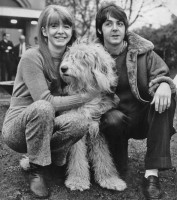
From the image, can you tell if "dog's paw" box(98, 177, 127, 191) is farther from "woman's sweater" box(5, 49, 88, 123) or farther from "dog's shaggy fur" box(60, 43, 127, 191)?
"woman's sweater" box(5, 49, 88, 123)

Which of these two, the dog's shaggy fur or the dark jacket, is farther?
the dark jacket

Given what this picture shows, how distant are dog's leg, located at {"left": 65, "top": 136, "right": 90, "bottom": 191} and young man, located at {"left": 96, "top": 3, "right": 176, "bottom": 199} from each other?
27cm

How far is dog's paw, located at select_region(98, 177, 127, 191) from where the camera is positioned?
2.96 m

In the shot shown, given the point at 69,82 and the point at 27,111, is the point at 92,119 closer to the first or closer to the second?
the point at 69,82

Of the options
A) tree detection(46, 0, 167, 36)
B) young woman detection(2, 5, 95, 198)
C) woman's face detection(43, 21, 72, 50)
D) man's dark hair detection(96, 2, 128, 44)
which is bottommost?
young woman detection(2, 5, 95, 198)

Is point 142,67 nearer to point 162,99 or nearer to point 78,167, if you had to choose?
point 162,99

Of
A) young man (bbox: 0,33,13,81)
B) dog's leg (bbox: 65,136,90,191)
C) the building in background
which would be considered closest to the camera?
dog's leg (bbox: 65,136,90,191)

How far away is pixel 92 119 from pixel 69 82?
1.27ft

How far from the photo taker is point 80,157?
3.00 metres

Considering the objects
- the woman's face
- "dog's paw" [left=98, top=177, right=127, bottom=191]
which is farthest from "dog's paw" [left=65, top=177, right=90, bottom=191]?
the woman's face

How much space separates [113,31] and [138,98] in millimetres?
671

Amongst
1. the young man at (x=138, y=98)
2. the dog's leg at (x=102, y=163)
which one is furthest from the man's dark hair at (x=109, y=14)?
the dog's leg at (x=102, y=163)

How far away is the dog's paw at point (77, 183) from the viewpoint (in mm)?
2914

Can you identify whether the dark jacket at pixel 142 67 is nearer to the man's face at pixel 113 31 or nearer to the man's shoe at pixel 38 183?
the man's face at pixel 113 31
